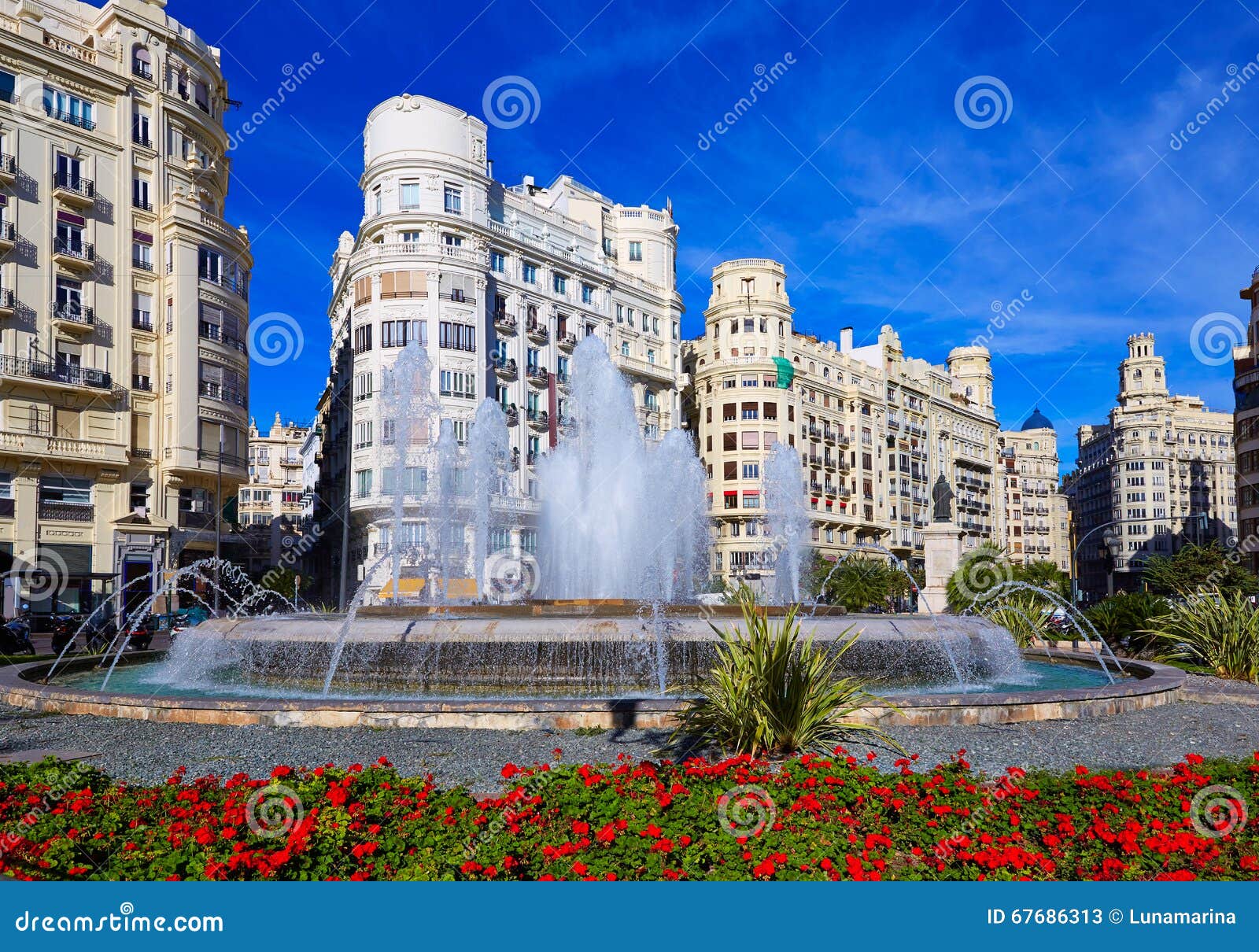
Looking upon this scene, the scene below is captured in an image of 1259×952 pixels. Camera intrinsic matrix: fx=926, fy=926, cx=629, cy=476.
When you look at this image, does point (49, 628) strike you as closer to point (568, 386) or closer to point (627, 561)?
point (627, 561)

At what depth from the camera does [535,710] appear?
10.0 metres

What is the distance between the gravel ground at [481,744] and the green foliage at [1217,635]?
4010 mm

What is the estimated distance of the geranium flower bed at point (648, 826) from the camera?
16.3ft

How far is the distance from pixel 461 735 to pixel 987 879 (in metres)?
5.99

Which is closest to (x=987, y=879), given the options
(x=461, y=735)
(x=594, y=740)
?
(x=594, y=740)

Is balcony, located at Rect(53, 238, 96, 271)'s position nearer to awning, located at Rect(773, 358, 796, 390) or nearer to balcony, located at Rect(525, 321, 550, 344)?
balcony, located at Rect(525, 321, 550, 344)

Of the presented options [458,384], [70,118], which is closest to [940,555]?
[458,384]

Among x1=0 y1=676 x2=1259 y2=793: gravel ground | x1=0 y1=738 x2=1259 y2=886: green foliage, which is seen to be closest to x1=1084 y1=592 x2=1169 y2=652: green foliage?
x1=0 y1=676 x2=1259 y2=793: gravel ground

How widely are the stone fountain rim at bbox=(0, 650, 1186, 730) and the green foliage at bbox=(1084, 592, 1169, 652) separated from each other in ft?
27.2

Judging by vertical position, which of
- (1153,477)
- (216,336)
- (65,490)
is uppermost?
(216,336)

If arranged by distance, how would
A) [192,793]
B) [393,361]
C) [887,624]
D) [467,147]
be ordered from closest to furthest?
[192,793] → [887,624] → [393,361] → [467,147]

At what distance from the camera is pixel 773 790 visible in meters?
6.14

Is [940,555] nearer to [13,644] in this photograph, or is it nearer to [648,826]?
[13,644]

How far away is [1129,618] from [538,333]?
40292 millimetres
